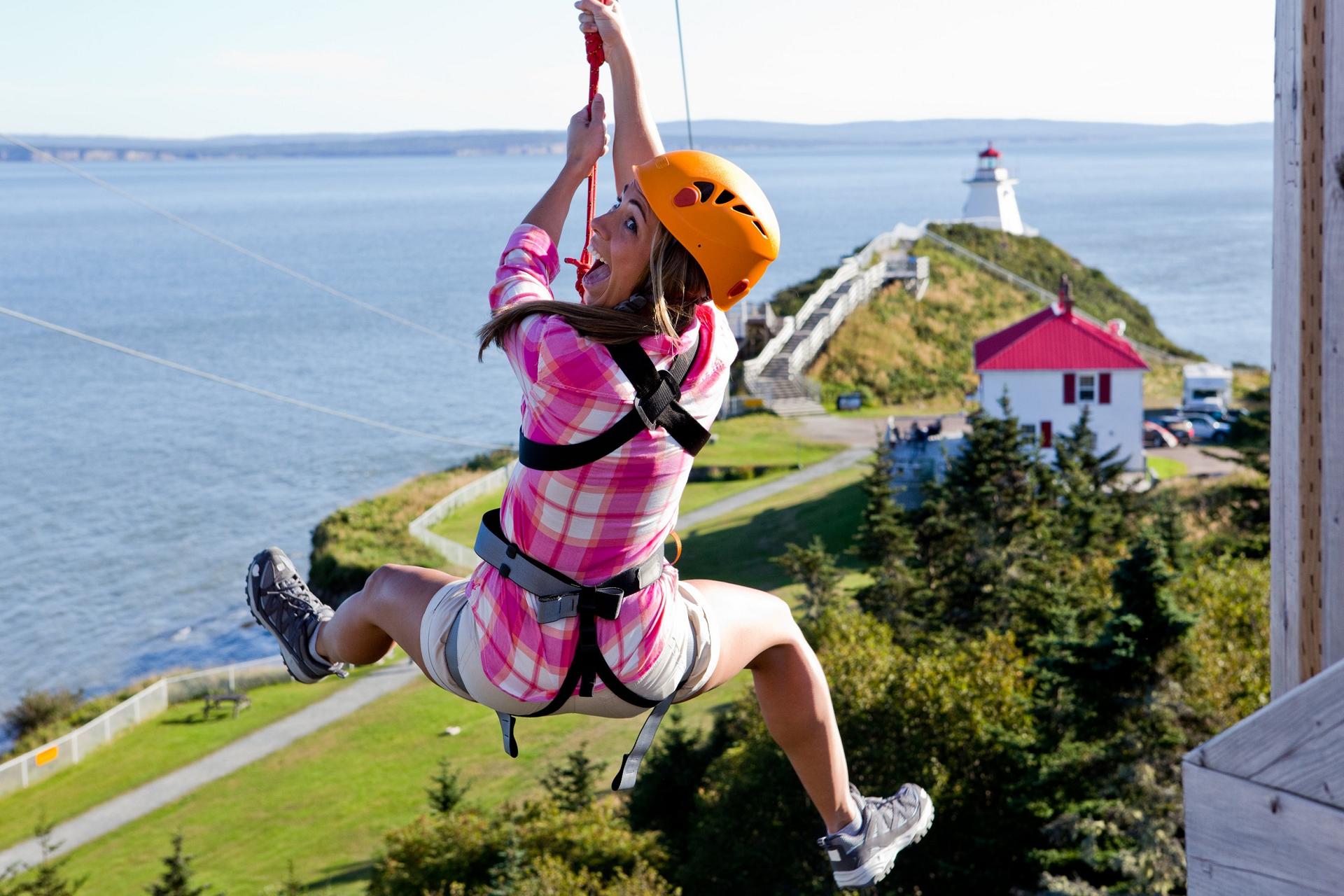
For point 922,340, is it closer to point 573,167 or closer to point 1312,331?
point 573,167

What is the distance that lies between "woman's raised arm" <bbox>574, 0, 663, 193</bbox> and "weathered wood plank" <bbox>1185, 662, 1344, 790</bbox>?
7.62ft

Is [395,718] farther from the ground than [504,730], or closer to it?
closer to it

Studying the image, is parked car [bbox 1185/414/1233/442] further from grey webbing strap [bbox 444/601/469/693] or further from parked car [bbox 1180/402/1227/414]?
grey webbing strap [bbox 444/601/469/693]

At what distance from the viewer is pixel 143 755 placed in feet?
110


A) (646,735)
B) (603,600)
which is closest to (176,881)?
(646,735)

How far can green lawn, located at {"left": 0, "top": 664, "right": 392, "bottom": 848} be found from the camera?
101ft

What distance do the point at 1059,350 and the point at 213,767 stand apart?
2825 centimetres

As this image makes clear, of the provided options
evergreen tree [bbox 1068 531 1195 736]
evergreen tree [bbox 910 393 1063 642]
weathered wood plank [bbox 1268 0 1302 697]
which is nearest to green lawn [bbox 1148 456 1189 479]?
evergreen tree [bbox 910 393 1063 642]

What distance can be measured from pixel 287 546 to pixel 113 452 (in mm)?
23567

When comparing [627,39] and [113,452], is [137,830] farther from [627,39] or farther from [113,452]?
[113,452]

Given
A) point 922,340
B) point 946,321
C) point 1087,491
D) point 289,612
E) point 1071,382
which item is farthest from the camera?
point 946,321

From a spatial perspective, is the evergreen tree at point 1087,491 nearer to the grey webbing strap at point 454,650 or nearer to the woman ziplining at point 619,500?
the woman ziplining at point 619,500

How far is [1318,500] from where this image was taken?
308cm

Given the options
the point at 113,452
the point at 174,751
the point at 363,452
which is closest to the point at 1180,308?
the point at 363,452
